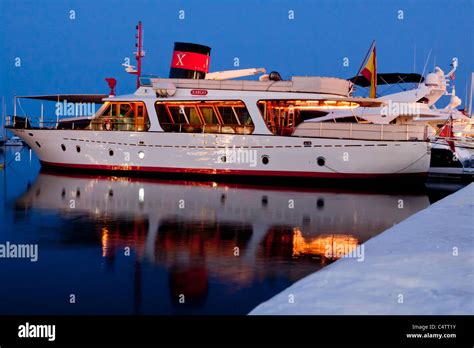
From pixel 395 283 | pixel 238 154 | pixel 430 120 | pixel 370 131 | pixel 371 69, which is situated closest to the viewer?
pixel 395 283

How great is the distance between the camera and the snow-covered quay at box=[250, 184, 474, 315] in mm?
6996

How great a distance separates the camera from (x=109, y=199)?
64.4ft

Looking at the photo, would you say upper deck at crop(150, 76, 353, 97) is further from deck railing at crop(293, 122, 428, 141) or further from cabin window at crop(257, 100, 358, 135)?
deck railing at crop(293, 122, 428, 141)

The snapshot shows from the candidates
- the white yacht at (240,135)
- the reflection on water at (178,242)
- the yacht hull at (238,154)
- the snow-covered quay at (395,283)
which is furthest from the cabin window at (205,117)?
the snow-covered quay at (395,283)

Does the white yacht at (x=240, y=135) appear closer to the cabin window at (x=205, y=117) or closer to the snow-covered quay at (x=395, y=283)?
the cabin window at (x=205, y=117)

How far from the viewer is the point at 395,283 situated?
7930 mm

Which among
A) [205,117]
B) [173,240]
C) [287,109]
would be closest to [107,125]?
[205,117]

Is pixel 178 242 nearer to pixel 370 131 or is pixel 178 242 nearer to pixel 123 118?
pixel 370 131

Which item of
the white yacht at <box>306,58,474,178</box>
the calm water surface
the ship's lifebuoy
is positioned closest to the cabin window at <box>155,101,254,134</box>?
the ship's lifebuoy

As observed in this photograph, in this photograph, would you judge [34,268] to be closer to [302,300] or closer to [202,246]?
[202,246]

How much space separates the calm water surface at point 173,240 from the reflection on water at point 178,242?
21 mm

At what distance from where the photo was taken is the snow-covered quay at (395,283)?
700 cm

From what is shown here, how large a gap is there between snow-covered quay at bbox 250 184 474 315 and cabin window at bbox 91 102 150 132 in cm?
1846

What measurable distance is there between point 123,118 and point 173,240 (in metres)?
17.0
